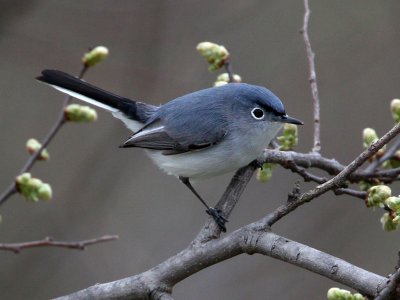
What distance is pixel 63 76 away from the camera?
3.02m

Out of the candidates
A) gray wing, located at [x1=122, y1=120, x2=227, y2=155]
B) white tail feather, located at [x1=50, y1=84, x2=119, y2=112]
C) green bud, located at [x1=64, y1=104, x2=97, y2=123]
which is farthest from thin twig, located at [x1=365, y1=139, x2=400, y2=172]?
white tail feather, located at [x1=50, y1=84, x2=119, y2=112]

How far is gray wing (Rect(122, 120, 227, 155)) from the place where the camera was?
3016 mm

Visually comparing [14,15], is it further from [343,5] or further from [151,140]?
[343,5]

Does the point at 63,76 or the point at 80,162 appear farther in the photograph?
the point at 80,162

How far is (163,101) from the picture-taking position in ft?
16.0

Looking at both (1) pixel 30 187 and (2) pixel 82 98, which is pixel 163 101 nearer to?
(2) pixel 82 98

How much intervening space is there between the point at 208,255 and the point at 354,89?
366 cm

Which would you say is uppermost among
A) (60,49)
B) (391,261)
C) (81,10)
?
(81,10)

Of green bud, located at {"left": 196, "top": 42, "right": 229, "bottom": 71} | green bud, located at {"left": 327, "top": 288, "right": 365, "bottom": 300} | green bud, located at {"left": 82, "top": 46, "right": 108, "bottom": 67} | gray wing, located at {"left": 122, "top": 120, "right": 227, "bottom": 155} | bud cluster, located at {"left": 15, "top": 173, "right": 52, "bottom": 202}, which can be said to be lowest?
green bud, located at {"left": 327, "top": 288, "right": 365, "bottom": 300}

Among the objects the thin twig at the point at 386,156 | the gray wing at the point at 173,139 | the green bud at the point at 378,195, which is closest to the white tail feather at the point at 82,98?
the gray wing at the point at 173,139

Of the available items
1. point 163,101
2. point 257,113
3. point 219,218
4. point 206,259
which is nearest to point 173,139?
point 257,113

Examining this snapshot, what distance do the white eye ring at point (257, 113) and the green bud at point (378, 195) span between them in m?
1.00

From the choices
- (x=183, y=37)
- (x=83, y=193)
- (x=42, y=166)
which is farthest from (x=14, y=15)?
(x=42, y=166)

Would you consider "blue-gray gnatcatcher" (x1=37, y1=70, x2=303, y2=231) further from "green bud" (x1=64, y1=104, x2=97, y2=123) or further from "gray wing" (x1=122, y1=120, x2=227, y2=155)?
"green bud" (x1=64, y1=104, x2=97, y2=123)
